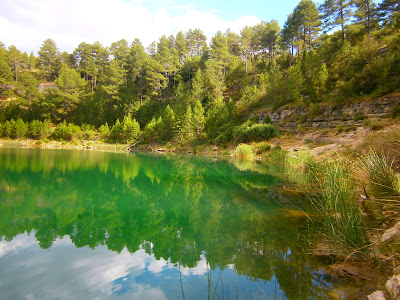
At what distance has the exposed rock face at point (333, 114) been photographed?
19359 millimetres

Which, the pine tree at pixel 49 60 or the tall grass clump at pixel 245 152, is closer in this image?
the tall grass clump at pixel 245 152

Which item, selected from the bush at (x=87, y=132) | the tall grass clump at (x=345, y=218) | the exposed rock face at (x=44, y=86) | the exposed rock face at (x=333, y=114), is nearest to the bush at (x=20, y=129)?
the bush at (x=87, y=132)

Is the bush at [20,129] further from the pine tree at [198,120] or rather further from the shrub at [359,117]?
the shrub at [359,117]

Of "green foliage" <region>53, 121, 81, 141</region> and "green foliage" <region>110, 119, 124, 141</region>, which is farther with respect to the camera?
"green foliage" <region>110, 119, 124, 141</region>

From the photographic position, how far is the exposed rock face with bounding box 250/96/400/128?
762 inches

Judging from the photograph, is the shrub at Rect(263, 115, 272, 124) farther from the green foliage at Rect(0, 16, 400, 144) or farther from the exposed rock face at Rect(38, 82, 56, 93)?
the exposed rock face at Rect(38, 82, 56, 93)

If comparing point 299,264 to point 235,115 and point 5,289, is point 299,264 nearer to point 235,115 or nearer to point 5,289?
point 5,289

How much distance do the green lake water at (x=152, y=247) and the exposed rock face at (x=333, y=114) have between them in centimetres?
1564

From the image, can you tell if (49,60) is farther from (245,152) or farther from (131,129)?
(245,152)

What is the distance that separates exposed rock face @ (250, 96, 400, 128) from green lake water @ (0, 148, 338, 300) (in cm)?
1564

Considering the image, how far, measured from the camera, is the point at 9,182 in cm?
1091

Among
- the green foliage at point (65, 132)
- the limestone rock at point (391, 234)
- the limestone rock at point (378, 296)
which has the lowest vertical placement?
the limestone rock at point (378, 296)

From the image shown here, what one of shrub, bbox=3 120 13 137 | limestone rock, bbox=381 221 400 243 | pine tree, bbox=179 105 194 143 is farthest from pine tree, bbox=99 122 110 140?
limestone rock, bbox=381 221 400 243

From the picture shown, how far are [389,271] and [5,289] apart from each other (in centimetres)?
549
